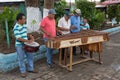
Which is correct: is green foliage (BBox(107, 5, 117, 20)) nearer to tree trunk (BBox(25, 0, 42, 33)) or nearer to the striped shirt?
tree trunk (BBox(25, 0, 42, 33))

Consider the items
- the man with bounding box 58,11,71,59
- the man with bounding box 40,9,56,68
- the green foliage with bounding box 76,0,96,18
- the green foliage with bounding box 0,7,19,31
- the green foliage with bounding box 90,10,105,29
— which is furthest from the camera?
the green foliage with bounding box 90,10,105,29

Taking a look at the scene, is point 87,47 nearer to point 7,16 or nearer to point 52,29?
point 52,29

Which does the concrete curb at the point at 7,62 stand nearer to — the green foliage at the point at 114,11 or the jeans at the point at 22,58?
the jeans at the point at 22,58

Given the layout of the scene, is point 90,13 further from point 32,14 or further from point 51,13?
point 51,13

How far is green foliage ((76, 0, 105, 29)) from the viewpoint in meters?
12.1

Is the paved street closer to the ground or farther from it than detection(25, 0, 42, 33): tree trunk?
closer to the ground

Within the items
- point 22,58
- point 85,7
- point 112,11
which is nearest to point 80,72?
point 22,58

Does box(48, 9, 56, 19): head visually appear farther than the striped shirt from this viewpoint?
Yes

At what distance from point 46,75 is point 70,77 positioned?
0.65 metres

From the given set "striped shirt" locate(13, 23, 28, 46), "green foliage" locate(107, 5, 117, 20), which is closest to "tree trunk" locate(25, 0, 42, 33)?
"striped shirt" locate(13, 23, 28, 46)

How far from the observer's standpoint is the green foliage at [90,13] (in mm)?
12141

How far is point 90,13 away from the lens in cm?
1227

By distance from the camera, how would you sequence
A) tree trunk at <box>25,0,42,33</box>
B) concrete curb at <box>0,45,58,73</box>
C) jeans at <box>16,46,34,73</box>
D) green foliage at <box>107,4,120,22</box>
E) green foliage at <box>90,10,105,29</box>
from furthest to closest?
green foliage at <box>107,4,120,22</box> < green foliage at <box>90,10,105,29</box> < tree trunk at <box>25,0,42,33</box> < concrete curb at <box>0,45,58,73</box> < jeans at <box>16,46,34,73</box>


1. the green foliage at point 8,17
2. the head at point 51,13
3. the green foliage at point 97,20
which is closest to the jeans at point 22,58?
the head at point 51,13
